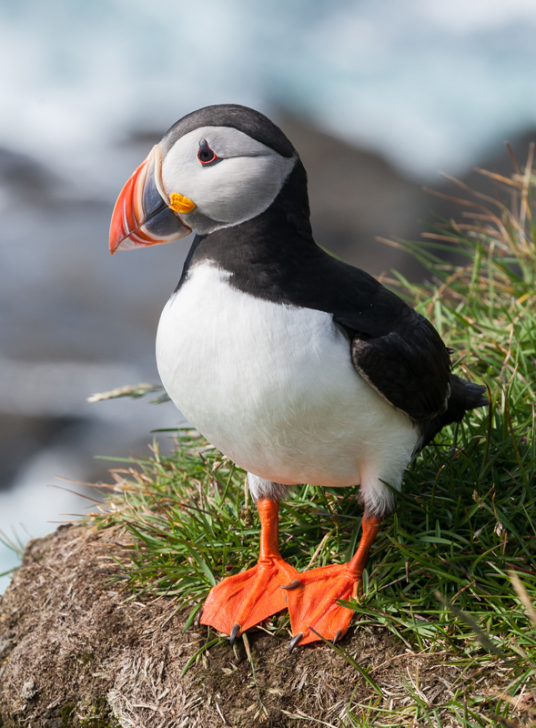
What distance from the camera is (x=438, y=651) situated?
99.7 inches

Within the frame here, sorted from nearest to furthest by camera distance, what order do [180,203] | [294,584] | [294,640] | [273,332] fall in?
[273,332] → [180,203] → [294,640] → [294,584]

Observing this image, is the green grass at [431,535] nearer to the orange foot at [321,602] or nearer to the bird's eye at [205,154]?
the orange foot at [321,602]

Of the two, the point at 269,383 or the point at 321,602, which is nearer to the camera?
the point at 269,383

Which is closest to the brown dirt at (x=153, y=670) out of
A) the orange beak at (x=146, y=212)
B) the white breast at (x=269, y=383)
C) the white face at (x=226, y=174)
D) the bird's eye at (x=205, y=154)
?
the white breast at (x=269, y=383)

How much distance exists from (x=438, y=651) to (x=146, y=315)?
1027 cm

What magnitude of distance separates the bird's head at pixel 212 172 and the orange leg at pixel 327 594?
4.62 ft

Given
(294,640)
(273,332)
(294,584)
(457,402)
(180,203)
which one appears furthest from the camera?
(457,402)

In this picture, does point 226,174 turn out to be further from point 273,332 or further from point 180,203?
point 273,332

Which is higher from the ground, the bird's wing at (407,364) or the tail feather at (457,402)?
the bird's wing at (407,364)

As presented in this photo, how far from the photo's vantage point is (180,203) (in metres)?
2.48

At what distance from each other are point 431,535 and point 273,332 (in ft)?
3.93

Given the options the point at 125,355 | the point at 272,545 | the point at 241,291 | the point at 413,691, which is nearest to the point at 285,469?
the point at 272,545

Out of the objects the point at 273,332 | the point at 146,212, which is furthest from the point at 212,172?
the point at 273,332

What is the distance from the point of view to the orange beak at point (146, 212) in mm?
2523
